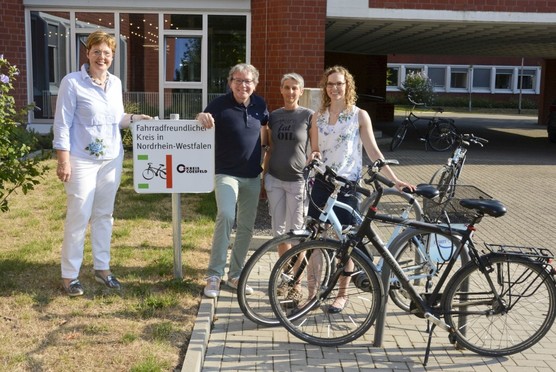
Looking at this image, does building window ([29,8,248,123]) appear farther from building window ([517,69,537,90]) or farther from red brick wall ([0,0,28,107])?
building window ([517,69,537,90])

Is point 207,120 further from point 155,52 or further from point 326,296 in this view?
point 155,52

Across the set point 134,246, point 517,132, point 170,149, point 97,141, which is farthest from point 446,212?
point 517,132

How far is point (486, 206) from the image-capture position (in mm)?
4352

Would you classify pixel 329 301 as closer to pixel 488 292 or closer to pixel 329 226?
pixel 329 226

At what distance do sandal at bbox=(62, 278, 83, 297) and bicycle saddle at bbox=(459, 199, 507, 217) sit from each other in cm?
284

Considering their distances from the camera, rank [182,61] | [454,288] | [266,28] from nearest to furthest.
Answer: [454,288]
[266,28]
[182,61]

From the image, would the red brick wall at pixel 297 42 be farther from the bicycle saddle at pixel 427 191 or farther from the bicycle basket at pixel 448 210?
the bicycle saddle at pixel 427 191

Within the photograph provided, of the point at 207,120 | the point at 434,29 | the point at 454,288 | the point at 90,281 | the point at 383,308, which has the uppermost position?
the point at 434,29

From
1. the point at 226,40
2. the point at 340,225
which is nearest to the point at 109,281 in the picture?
the point at 340,225

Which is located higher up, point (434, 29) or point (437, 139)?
point (434, 29)

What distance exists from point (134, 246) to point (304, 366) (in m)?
3.07

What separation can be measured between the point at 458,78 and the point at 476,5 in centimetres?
4027

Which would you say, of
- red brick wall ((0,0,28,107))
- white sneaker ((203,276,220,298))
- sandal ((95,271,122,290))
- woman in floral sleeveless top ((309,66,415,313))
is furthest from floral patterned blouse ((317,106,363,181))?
red brick wall ((0,0,28,107))

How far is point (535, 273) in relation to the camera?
14.4ft
